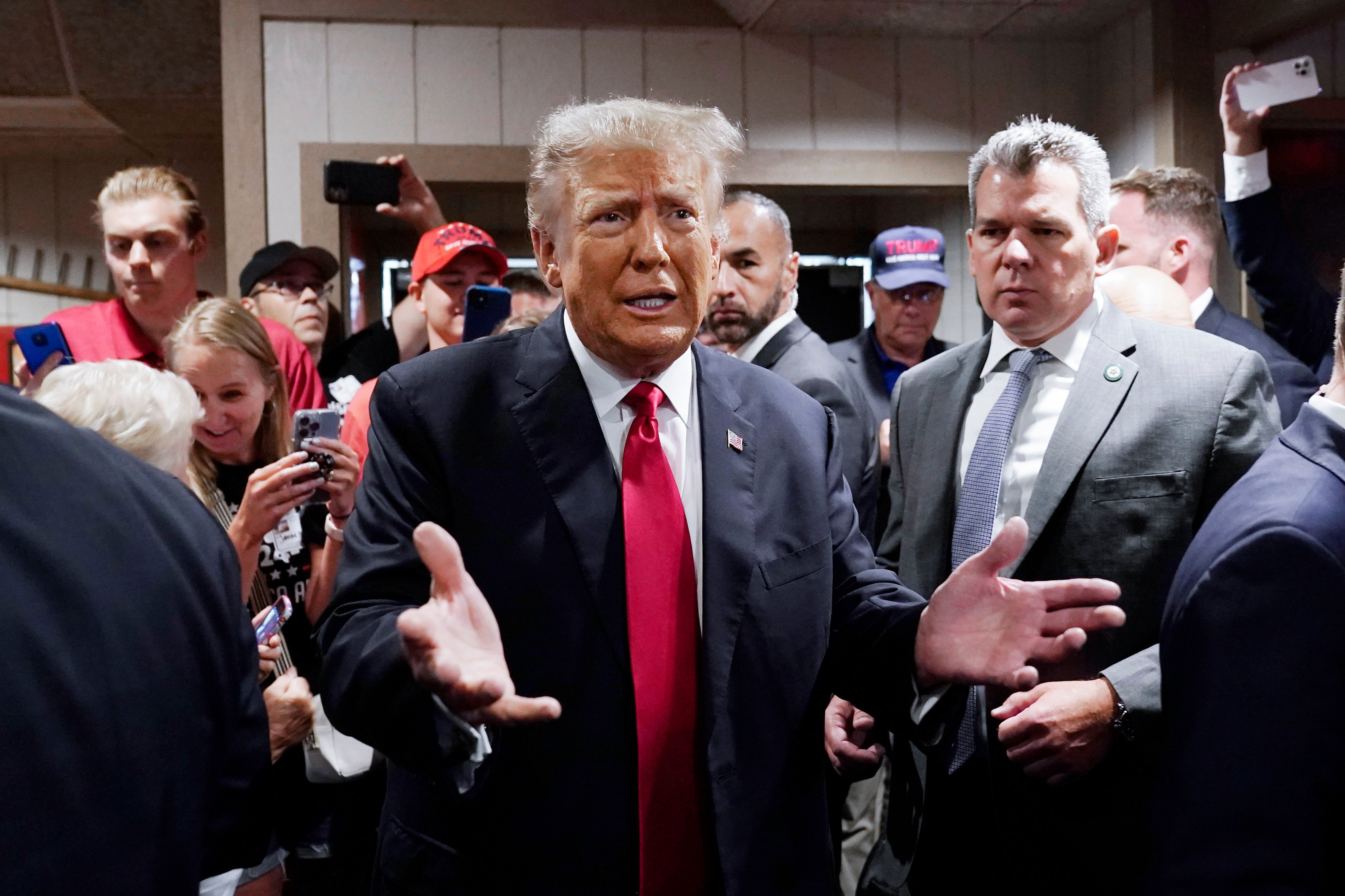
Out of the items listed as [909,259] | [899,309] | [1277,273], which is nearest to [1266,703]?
[1277,273]

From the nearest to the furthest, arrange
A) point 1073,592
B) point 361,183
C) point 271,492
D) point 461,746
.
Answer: point 461,746 < point 1073,592 < point 271,492 < point 361,183

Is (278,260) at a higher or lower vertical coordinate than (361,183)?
lower

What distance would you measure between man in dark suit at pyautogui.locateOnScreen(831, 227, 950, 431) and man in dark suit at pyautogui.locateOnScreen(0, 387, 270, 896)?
9.74ft

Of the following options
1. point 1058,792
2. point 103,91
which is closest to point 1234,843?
point 1058,792

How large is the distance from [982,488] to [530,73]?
3072 mm

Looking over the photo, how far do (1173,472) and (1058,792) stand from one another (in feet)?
1.61

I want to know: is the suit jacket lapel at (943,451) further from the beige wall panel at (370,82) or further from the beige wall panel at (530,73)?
the beige wall panel at (370,82)

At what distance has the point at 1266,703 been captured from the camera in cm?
105

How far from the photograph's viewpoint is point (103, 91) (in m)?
5.52

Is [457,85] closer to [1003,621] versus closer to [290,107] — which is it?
[290,107]

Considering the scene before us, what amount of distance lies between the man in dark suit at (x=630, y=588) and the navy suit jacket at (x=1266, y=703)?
0.56 feet

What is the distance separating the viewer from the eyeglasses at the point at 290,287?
136 inches

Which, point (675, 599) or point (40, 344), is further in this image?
point (40, 344)

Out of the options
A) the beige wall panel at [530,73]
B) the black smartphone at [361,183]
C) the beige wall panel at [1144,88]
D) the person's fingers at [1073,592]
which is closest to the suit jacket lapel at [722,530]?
the person's fingers at [1073,592]
